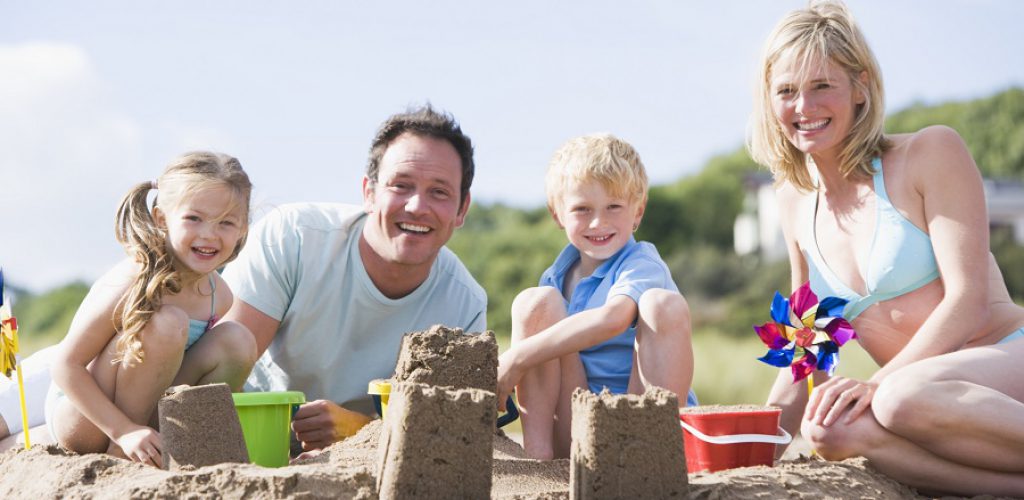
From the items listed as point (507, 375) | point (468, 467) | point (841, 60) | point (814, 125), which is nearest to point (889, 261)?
point (814, 125)

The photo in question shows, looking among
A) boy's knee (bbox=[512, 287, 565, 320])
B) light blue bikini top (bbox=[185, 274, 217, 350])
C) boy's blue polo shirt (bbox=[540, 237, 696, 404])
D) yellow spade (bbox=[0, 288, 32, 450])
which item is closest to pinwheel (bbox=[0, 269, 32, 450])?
yellow spade (bbox=[0, 288, 32, 450])

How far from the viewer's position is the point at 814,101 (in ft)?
12.6

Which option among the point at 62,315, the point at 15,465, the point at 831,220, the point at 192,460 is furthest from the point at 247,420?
the point at 62,315

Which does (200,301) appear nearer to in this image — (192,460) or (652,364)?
(192,460)

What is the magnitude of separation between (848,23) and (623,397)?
196 centimetres

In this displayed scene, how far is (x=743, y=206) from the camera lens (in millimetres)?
35656

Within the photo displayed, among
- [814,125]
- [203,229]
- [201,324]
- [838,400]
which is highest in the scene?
[814,125]

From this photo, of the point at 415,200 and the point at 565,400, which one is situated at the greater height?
the point at 415,200

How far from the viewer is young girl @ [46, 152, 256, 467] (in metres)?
3.69

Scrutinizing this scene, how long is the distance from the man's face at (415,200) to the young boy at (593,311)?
1.78 ft

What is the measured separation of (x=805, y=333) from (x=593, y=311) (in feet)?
2.60

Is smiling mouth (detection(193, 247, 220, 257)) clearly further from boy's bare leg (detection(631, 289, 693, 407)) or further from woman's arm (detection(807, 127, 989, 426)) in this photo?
woman's arm (detection(807, 127, 989, 426))

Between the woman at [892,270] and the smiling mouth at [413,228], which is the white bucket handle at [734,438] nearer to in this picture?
the woman at [892,270]

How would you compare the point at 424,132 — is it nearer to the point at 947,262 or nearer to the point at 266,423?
the point at 266,423
